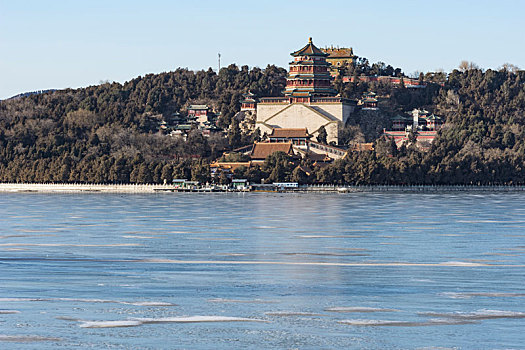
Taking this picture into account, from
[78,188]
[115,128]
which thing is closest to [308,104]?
[115,128]

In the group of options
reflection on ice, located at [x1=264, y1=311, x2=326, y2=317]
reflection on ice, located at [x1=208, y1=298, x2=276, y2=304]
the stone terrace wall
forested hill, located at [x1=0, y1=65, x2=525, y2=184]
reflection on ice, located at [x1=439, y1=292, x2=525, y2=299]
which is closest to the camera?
reflection on ice, located at [x1=264, y1=311, x2=326, y2=317]

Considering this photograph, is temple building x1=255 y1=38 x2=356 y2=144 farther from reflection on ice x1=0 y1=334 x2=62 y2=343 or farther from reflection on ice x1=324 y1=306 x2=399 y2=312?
reflection on ice x1=0 y1=334 x2=62 y2=343

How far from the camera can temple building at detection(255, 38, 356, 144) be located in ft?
497

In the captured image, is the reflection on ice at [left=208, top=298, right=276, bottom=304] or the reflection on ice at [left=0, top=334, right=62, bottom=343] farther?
the reflection on ice at [left=208, top=298, right=276, bottom=304]

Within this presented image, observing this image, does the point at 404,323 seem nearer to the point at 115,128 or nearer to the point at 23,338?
the point at 23,338

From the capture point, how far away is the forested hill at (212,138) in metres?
130

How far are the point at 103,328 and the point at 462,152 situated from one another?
391 feet

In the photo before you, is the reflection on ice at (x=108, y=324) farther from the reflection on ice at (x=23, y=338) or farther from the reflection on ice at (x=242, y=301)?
the reflection on ice at (x=242, y=301)

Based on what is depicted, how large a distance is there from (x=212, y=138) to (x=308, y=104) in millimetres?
16435

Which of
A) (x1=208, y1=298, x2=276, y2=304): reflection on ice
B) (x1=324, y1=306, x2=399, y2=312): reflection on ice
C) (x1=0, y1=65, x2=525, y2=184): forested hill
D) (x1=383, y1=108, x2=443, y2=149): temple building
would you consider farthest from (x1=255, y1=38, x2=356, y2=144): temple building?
(x1=324, y1=306, x2=399, y2=312): reflection on ice

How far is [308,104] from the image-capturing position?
504ft

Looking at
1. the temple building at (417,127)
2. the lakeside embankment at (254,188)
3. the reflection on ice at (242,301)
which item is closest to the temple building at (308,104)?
the temple building at (417,127)

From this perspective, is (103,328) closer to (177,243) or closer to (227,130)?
(177,243)

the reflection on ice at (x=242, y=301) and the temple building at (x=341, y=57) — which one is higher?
the temple building at (x=341, y=57)
